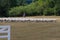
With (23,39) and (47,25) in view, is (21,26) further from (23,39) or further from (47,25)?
(23,39)

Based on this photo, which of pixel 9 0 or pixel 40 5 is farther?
pixel 9 0

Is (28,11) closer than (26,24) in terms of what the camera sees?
No

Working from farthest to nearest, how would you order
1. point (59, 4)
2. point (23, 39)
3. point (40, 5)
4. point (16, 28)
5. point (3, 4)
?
point (3, 4)
point (40, 5)
point (59, 4)
point (16, 28)
point (23, 39)

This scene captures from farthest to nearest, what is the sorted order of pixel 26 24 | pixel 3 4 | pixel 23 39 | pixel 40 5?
1. pixel 3 4
2. pixel 40 5
3. pixel 26 24
4. pixel 23 39

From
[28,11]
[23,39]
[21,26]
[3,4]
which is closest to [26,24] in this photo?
[21,26]

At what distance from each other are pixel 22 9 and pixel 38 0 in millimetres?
1506

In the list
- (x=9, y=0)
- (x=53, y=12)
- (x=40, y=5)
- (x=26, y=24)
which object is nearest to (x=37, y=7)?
(x=40, y=5)

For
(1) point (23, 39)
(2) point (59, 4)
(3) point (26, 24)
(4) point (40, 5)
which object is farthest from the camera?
(4) point (40, 5)

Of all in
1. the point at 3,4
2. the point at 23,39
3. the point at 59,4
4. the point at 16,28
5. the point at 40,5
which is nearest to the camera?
the point at 23,39

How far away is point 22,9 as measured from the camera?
21.7 meters

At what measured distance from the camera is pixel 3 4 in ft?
77.6

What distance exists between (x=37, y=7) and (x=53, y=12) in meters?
1.64

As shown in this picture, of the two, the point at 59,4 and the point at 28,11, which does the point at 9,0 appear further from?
the point at 59,4

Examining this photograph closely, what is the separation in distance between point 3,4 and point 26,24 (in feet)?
36.3
